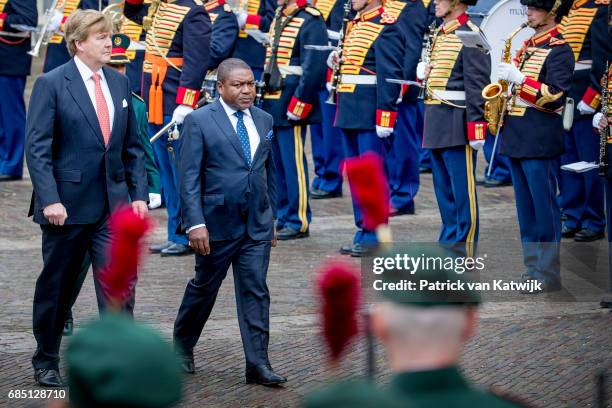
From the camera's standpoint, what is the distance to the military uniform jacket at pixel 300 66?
11.1 metres

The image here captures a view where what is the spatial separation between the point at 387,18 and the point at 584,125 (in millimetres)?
1810

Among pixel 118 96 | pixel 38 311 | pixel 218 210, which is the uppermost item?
pixel 118 96

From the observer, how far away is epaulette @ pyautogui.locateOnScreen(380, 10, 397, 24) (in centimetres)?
1066

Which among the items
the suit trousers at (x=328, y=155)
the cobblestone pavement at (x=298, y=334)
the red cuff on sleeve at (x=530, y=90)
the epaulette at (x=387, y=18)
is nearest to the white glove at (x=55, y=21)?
the cobblestone pavement at (x=298, y=334)

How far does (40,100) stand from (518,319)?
348 cm

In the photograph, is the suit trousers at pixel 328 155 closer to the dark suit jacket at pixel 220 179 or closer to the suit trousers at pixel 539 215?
the suit trousers at pixel 539 215

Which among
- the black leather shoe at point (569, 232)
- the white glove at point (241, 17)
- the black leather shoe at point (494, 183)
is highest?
the white glove at point (241, 17)

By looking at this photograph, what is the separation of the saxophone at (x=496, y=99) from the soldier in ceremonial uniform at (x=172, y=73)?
230cm

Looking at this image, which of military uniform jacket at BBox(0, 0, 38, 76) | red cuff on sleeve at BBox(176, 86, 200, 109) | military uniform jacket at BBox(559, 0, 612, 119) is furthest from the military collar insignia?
military uniform jacket at BBox(0, 0, 38, 76)

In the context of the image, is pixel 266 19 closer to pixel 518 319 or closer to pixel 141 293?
pixel 141 293

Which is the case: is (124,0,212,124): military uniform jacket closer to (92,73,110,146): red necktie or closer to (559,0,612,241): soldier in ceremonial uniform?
(559,0,612,241): soldier in ceremonial uniform

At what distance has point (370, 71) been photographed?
35.7 feet

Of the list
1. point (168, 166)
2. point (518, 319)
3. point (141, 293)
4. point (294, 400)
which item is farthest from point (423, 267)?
point (168, 166)

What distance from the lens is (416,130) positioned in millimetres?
13094
